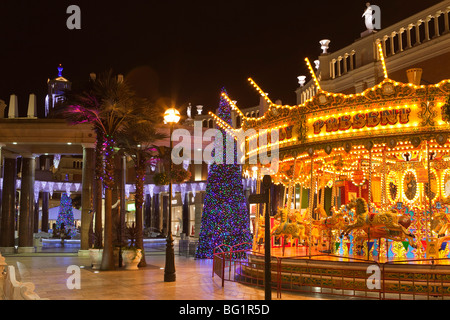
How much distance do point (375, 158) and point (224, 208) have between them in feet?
25.5

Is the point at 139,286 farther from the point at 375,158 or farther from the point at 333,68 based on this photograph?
the point at 333,68

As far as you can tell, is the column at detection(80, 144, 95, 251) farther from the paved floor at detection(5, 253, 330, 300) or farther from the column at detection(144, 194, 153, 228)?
the column at detection(144, 194, 153, 228)

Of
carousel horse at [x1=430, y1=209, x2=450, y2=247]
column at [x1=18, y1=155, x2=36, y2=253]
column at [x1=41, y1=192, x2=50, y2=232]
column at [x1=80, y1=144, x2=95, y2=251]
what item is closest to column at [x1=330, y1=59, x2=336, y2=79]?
carousel horse at [x1=430, y1=209, x2=450, y2=247]

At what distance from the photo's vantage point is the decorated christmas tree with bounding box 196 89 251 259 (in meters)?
24.0

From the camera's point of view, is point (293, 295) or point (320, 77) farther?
point (320, 77)

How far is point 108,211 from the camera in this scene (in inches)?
802

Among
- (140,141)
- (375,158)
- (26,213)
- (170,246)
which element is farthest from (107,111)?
(26,213)

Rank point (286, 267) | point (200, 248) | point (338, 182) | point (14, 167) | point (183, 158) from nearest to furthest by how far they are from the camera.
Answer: point (286, 267)
point (338, 182)
point (200, 248)
point (14, 167)
point (183, 158)

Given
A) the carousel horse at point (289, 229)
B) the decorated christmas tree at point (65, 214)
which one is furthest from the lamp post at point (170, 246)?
the decorated christmas tree at point (65, 214)

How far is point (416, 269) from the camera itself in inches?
507

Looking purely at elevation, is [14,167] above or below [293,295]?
above
